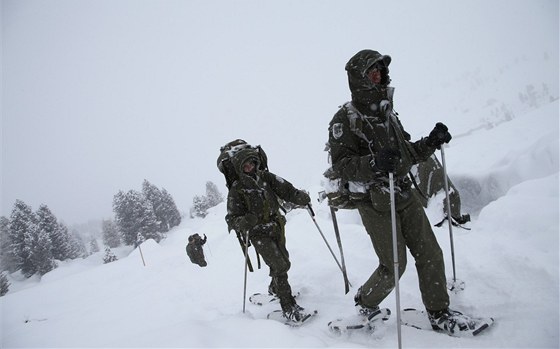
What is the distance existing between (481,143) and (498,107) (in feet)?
338

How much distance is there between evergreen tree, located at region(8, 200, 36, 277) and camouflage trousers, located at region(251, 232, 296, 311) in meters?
52.1

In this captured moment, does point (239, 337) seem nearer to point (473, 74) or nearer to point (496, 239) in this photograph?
point (496, 239)

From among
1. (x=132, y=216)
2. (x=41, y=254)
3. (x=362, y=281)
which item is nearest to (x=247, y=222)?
(x=362, y=281)

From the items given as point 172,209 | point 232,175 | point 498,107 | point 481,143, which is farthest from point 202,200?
point 498,107

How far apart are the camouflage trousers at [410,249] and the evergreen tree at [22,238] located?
5428 cm

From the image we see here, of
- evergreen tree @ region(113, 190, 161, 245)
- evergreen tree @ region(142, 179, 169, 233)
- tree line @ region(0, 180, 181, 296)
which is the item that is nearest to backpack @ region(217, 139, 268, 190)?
tree line @ region(0, 180, 181, 296)

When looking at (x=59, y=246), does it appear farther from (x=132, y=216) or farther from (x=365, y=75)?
(x=365, y=75)

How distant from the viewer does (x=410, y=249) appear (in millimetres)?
3438

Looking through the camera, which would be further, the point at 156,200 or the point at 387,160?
the point at 156,200

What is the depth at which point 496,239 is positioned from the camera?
4676 millimetres

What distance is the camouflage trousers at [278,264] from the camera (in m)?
4.87

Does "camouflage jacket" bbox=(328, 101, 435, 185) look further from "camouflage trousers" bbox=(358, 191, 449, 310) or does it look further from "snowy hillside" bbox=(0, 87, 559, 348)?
"snowy hillside" bbox=(0, 87, 559, 348)

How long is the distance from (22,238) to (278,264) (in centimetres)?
5355

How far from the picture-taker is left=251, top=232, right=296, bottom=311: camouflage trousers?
16.0 ft
